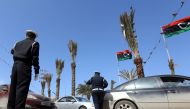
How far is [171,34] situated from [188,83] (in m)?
21.2

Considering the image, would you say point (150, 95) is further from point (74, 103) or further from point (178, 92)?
point (74, 103)

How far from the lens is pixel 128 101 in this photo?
9.06 meters

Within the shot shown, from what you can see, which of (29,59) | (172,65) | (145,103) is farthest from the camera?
(172,65)

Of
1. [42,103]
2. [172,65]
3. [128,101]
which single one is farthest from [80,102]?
[172,65]

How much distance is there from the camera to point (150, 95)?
8.89 meters

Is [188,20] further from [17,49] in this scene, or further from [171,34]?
[17,49]

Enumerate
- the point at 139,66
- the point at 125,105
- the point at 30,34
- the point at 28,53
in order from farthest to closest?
the point at 139,66 < the point at 125,105 < the point at 30,34 < the point at 28,53

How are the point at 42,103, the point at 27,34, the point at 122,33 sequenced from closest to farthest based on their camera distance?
the point at 27,34 < the point at 42,103 < the point at 122,33

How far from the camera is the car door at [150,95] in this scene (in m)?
8.74

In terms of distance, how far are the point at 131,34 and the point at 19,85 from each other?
57.8 ft

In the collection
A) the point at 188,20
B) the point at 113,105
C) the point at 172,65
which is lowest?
the point at 113,105

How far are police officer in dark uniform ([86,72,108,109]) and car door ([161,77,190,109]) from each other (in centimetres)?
267

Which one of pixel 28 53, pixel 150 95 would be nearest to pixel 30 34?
pixel 28 53

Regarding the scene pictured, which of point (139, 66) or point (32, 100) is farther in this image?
point (139, 66)
